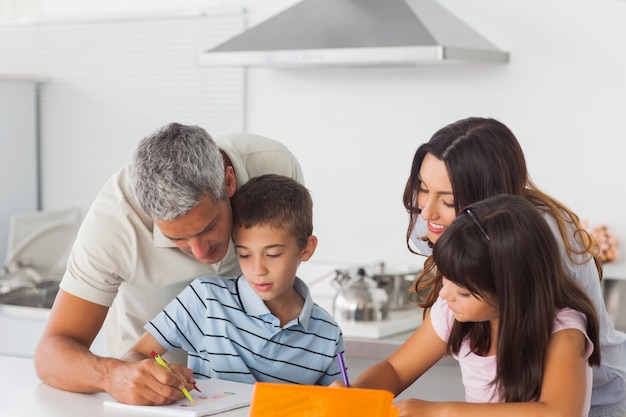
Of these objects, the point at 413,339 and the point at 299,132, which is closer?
the point at 413,339

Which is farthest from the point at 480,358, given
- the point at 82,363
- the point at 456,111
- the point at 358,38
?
the point at 456,111

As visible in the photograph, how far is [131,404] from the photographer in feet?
5.44

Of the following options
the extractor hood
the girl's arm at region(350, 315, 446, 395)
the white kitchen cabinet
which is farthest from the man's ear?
the white kitchen cabinet

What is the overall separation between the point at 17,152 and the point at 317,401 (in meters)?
3.25

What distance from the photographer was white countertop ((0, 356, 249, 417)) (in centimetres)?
164

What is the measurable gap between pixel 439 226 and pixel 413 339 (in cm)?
21

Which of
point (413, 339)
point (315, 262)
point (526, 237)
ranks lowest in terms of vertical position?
point (315, 262)

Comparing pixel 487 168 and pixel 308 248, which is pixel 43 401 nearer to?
pixel 308 248

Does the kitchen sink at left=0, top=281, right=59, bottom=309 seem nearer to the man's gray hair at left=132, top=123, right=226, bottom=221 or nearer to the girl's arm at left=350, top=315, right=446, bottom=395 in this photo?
the man's gray hair at left=132, top=123, right=226, bottom=221

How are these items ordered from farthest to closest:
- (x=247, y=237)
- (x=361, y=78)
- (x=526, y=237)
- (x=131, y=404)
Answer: (x=361, y=78), (x=247, y=237), (x=131, y=404), (x=526, y=237)

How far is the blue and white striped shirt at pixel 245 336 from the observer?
1.86 metres

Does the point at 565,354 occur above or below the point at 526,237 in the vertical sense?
below

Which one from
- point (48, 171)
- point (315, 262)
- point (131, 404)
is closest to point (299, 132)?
point (315, 262)

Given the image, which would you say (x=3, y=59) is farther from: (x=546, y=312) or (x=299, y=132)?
(x=546, y=312)
